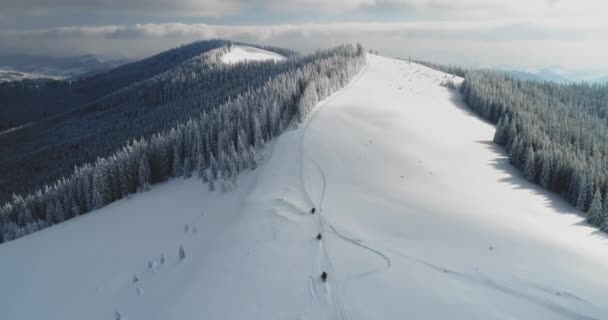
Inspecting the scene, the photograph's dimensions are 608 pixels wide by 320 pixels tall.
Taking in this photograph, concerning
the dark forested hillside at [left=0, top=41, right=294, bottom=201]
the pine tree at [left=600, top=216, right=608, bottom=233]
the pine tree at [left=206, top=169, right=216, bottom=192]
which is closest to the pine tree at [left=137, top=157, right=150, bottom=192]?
the pine tree at [left=206, top=169, right=216, bottom=192]

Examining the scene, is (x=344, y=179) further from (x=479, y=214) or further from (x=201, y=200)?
(x=201, y=200)

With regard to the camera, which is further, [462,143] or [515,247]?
[462,143]

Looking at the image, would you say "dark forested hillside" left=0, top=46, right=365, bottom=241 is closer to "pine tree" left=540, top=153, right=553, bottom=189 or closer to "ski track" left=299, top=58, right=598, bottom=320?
"ski track" left=299, top=58, right=598, bottom=320

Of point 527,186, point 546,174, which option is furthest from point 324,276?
point 546,174

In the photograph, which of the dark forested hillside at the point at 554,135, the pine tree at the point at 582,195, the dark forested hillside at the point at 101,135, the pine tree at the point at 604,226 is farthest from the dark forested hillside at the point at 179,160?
the pine tree at the point at 582,195

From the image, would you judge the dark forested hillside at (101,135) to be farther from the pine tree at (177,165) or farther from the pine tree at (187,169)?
the pine tree at (187,169)

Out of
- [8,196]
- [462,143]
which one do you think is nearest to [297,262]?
[462,143]
